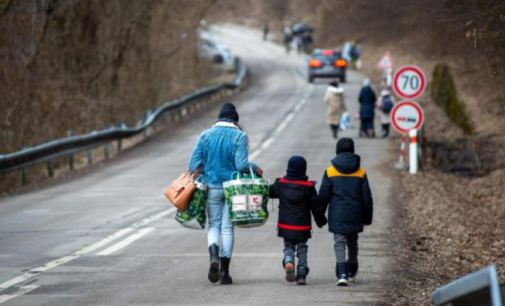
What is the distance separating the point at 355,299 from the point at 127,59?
2931 cm

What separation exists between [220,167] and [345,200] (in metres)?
1.21

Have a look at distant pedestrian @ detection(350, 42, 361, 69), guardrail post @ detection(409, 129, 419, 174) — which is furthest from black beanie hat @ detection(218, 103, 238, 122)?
distant pedestrian @ detection(350, 42, 361, 69)

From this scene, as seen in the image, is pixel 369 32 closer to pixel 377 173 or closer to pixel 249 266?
pixel 377 173

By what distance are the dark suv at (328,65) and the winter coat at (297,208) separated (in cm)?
4108

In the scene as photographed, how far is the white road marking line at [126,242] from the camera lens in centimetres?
1154

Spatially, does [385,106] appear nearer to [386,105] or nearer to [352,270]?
[386,105]

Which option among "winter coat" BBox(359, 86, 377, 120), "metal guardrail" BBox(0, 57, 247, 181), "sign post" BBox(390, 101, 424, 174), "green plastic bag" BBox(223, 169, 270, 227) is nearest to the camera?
"green plastic bag" BBox(223, 169, 270, 227)

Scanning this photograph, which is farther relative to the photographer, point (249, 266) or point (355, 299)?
point (249, 266)

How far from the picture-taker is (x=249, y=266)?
421 inches

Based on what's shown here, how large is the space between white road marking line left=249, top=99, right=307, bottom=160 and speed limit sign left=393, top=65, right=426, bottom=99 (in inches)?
197

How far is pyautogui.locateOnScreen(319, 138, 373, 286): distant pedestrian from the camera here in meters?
9.42

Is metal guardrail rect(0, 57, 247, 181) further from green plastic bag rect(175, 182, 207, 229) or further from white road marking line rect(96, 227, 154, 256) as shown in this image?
green plastic bag rect(175, 182, 207, 229)

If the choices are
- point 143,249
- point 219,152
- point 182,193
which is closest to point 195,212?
point 182,193

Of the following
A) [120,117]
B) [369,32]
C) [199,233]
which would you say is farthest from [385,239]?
[369,32]
